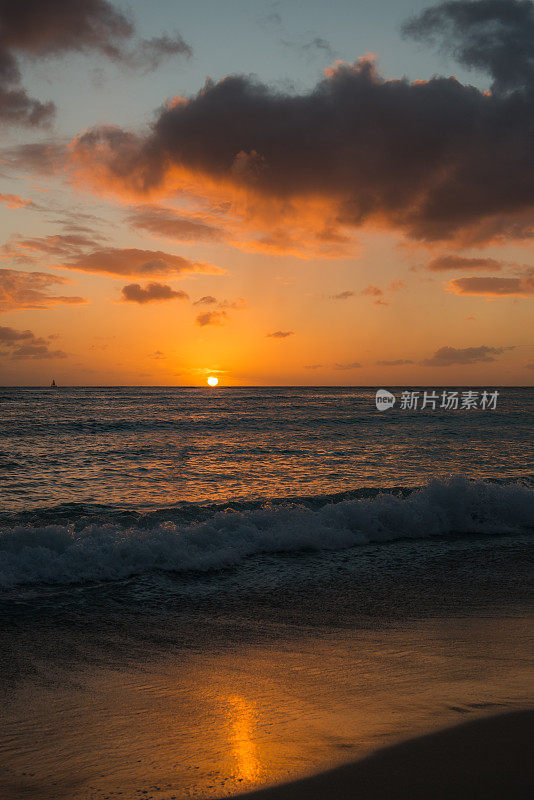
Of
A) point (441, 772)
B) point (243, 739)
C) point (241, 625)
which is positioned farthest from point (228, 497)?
point (441, 772)

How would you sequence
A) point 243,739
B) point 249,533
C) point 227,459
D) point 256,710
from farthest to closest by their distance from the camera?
1. point 227,459
2. point 249,533
3. point 256,710
4. point 243,739

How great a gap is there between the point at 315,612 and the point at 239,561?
9.94 feet

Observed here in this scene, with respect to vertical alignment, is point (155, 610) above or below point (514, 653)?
below

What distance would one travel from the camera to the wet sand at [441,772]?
3.30 metres

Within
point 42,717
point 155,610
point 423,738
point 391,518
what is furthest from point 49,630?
point 391,518

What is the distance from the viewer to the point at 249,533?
1123 cm

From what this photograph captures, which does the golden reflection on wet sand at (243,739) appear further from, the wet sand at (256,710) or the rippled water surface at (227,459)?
the rippled water surface at (227,459)

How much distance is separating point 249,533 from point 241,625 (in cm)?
437

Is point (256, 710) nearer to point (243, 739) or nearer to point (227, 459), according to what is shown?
point (243, 739)

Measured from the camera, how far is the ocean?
13.0ft

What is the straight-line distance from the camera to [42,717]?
455 centimetres

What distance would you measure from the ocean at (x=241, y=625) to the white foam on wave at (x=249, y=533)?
39 mm

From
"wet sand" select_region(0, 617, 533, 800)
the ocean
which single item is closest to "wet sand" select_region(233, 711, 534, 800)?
"wet sand" select_region(0, 617, 533, 800)

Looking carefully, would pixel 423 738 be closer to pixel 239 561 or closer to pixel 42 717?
pixel 42 717
